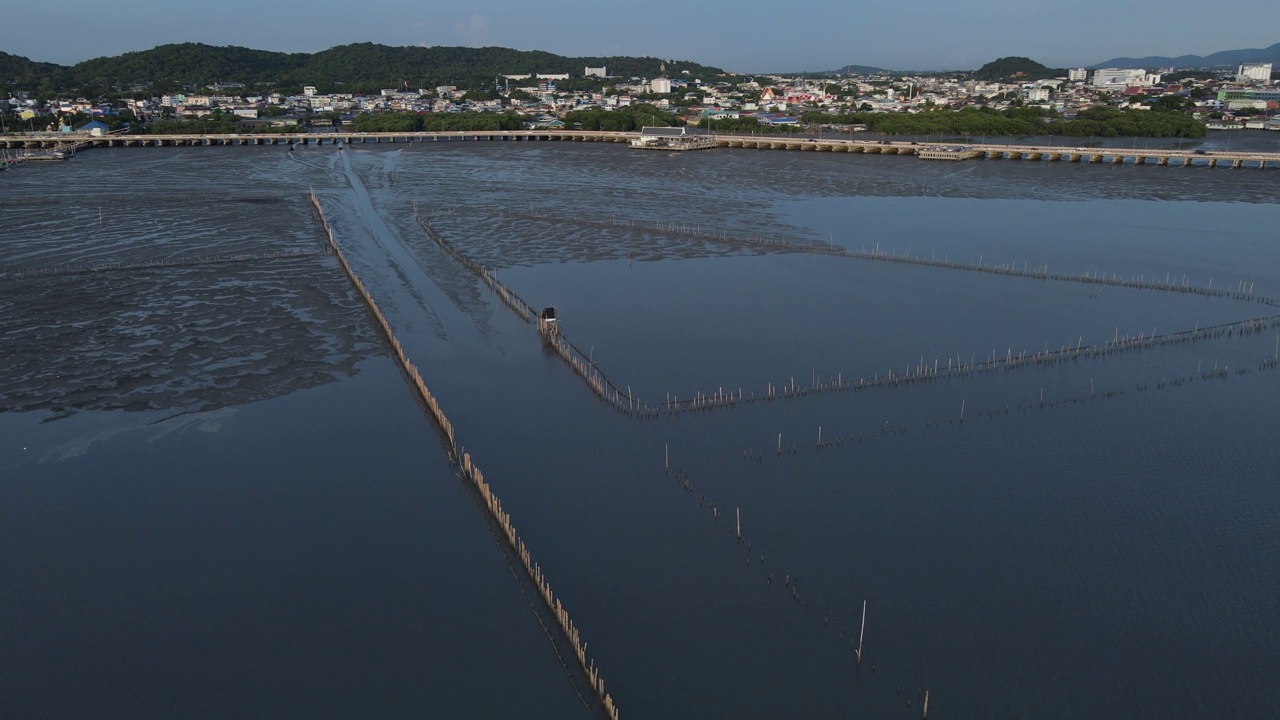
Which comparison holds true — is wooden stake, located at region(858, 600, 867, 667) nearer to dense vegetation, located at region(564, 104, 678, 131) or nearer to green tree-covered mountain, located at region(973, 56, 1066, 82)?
Result: dense vegetation, located at region(564, 104, 678, 131)

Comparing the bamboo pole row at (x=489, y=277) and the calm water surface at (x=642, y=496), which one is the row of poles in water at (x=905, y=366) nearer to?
the bamboo pole row at (x=489, y=277)

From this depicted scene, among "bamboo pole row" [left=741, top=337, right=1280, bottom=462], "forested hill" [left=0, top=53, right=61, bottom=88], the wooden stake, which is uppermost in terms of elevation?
"forested hill" [left=0, top=53, right=61, bottom=88]

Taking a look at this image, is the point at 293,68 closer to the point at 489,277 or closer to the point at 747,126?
the point at 747,126

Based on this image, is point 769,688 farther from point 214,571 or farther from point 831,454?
point 214,571

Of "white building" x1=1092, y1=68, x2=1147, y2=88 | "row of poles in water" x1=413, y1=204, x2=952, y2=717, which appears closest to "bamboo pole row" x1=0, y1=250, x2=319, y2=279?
"row of poles in water" x1=413, y1=204, x2=952, y2=717

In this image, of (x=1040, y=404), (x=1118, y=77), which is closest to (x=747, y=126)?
(x=1040, y=404)
